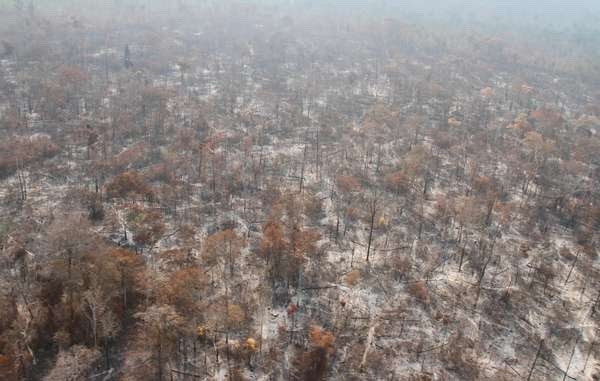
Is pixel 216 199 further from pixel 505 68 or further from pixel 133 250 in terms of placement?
pixel 505 68

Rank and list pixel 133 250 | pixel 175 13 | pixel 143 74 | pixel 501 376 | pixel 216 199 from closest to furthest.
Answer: pixel 501 376
pixel 133 250
pixel 216 199
pixel 143 74
pixel 175 13

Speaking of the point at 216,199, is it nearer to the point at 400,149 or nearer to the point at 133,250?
the point at 133,250

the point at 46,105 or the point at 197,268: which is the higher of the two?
the point at 46,105

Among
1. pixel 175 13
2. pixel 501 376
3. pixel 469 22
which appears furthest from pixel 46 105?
pixel 469 22

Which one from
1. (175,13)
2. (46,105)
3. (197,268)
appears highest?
(175,13)

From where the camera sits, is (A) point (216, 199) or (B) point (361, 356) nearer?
(B) point (361, 356)

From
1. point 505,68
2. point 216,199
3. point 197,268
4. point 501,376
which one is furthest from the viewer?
point 505,68

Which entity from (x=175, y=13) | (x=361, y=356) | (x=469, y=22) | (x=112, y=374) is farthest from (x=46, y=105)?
(x=469, y=22)
